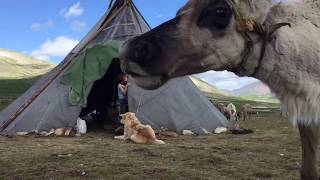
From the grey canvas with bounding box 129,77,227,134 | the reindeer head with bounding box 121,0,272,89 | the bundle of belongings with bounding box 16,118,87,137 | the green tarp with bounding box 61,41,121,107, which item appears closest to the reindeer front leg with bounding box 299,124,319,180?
the reindeer head with bounding box 121,0,272,89

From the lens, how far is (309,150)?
236 inches

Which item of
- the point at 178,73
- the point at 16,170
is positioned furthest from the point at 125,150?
the point at 178,73

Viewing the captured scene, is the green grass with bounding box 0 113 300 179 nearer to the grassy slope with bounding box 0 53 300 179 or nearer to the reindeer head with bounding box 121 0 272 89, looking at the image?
the grassy slope with bounding box 0 53 300 179

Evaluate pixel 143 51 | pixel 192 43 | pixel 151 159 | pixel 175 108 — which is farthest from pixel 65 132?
pixel 143 51

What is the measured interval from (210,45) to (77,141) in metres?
9.57

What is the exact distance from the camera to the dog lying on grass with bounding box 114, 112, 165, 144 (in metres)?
12.9

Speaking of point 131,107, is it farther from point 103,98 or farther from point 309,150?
point 309,150

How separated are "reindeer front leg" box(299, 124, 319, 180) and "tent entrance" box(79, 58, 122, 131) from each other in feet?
41.3

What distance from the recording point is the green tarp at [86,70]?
15.8 metres

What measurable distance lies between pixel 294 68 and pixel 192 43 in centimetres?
94

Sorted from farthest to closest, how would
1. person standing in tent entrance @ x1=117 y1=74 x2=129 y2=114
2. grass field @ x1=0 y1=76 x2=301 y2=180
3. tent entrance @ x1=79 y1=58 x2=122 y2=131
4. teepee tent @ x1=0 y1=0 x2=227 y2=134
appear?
1. tent entrance @ x1=79 y1=58 x2=122 y2=131
2. person standing in tent entrance @ x1=117 y1=74 x2=129 y2=114
3. teepee tent @ x1=0 y1=0 x2=227 y2=134
4. grass field @ x1=0 y1=76 x2=301 y2=180

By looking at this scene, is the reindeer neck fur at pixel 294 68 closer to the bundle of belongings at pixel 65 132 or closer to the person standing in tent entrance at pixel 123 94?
the bundle of belongings at pixel 65 132

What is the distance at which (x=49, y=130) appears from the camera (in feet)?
50.7

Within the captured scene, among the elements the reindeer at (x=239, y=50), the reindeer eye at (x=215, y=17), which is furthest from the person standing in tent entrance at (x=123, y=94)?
the reindeer eye at (x=215, y=17)
